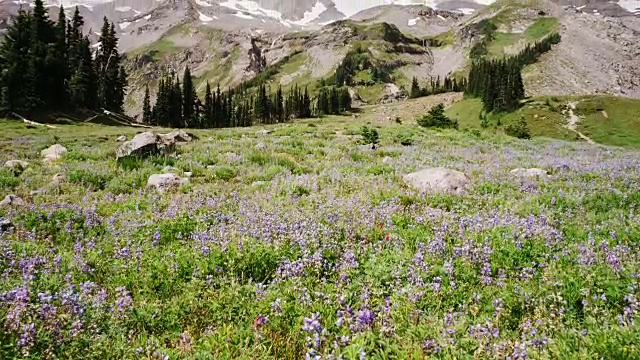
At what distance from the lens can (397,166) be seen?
1307cm

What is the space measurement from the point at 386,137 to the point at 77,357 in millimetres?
22698

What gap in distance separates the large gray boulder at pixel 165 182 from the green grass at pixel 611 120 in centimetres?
8542

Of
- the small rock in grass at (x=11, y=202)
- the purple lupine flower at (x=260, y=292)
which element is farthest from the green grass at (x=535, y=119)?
the purple lupine flower at (x=260, y=292)

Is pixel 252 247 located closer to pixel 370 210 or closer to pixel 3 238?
pixel 370 210

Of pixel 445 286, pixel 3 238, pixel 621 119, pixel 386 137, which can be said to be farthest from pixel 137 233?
pixel 621 119

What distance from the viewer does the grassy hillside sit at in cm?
7619

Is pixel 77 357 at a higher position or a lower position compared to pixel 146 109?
lower

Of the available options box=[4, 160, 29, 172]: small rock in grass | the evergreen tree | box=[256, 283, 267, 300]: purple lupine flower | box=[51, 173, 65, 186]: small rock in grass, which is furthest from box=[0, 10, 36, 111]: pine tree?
box=[256, 283, 267, 300]: purple lupine flower

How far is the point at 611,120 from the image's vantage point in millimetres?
81875

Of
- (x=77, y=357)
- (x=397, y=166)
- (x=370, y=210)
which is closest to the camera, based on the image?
(x=77, y=357)

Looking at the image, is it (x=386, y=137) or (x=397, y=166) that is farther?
(x=386, y=137)

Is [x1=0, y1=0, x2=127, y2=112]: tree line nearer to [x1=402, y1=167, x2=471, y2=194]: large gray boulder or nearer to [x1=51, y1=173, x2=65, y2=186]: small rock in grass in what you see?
[x1=51, y1=173, x2=65, y2=186]: small rock in grass

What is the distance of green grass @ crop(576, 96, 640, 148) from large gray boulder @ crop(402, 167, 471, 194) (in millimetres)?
80268

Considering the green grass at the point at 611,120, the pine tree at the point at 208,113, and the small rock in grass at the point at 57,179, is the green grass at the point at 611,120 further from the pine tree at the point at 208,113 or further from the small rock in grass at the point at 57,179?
the pine tree at the point at 208,113
